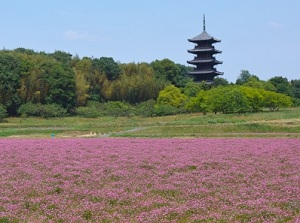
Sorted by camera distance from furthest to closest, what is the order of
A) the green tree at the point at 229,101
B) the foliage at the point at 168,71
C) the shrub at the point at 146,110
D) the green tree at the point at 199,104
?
the foliage at the point at 168,71, the shrub at the point at 146,110, the green tree at the point at 199,104, the green tree at the point at 229,101

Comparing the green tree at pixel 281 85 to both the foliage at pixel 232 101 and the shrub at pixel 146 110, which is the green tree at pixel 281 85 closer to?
the foliage at pixel 232 101

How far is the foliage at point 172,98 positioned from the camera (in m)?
91.3

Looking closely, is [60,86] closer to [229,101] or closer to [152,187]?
[229,101]

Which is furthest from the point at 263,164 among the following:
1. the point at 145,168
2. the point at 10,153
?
the point at 10,153

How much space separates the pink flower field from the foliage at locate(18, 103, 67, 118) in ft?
197

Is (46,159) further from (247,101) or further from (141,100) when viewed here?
(141,100)

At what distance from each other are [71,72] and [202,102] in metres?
26.6

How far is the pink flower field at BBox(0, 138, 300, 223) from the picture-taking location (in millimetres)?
11266

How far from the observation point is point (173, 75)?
12056 cm

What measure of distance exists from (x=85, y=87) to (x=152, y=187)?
3308 inches

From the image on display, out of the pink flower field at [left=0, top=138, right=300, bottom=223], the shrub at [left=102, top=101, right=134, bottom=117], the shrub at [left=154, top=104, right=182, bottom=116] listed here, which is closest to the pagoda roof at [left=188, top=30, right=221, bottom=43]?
the shrub at [left=102, top=101, right=134, bottom=117]

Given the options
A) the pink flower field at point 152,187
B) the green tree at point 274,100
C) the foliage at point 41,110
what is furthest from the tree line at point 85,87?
the pink flower field at point 152,187

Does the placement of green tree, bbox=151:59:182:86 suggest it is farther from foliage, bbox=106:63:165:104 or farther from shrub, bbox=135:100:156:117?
shrub, bbox=135:100:156:117

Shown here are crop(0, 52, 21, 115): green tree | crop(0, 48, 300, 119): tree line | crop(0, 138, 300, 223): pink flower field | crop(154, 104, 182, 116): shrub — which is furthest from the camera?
crop(0, 48, 300, 119): tree line
